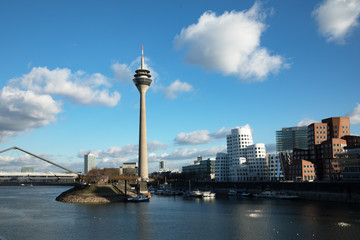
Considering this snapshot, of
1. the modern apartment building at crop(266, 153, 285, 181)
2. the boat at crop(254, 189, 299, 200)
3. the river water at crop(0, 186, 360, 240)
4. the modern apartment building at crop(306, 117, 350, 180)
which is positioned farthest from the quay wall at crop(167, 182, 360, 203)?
the river water at crop(0, 186, 360, 240)

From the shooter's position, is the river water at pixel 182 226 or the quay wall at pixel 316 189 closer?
the river water at pixel 182 226

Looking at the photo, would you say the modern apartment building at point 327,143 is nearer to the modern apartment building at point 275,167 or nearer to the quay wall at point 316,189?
the quay wall at point 316,189

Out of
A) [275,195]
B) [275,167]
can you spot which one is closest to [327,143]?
[275,195]

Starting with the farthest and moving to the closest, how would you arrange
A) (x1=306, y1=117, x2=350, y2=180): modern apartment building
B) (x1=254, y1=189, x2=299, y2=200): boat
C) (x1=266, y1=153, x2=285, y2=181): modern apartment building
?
(x1=266, y1=153, x2=285, y2=181): modern apartment building < (x1=306, y1=117, x2=350, y2=180): modern apartment building < (x1=254, y1=189, x2=299, y2=200): boat

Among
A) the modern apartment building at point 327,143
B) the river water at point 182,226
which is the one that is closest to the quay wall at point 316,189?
the modern apartment building at point 327,143

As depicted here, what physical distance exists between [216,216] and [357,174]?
64.7m

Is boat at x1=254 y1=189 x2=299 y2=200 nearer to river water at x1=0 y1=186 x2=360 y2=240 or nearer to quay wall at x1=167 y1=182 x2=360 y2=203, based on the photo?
quay wall at x1=167 y1=182 x2=360 y2=203

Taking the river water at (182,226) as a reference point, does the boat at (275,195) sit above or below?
below

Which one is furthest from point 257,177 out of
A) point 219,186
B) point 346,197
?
point 346,197

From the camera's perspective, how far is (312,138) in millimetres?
150500

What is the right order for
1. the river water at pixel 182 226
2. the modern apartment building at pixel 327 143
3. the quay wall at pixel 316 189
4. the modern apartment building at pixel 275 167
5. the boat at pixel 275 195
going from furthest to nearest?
the modern apartment building at pixel 275 167 < the modern apartment building at pixel 327 143 < the boat at pixel 275 195 < the quay wall at pixel 316 189 < the river water at pixel 182 226

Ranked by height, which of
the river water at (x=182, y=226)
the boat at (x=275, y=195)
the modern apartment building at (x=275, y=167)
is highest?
the modern apartment building at (x=275, y=167)

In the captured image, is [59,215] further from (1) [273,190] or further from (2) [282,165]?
(2) [282,165]

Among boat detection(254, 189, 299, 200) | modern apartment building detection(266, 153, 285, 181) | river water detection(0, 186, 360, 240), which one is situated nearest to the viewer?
river water detection(0, 186, 360, 240)
